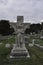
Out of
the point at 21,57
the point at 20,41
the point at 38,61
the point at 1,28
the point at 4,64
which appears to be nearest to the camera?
the point at 4,64

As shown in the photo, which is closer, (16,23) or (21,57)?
(21,57)

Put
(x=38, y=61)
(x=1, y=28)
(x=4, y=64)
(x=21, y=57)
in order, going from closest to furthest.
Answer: (x=4, y=64)
(x=38, y=61)
(x=21, y=57)
(x=1, y=28)

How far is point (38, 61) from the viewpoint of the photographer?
12914 mm

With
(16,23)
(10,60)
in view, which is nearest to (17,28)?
(16,23)

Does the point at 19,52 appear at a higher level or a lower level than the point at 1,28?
higher

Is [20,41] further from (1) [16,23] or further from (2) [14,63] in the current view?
(2) [14,63]

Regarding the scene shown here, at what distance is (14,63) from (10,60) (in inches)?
36.9

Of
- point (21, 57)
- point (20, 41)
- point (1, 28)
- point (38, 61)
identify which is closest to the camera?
point (38, 61)

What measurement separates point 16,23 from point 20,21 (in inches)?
13.8

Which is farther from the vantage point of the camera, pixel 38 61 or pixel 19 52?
pixel 19 52

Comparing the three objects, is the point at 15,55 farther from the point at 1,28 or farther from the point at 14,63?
the point at 1,28

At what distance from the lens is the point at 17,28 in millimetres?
15969

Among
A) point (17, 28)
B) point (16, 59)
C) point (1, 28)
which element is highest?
point (17, 28)

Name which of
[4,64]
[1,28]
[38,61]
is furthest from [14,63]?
[1,28]
